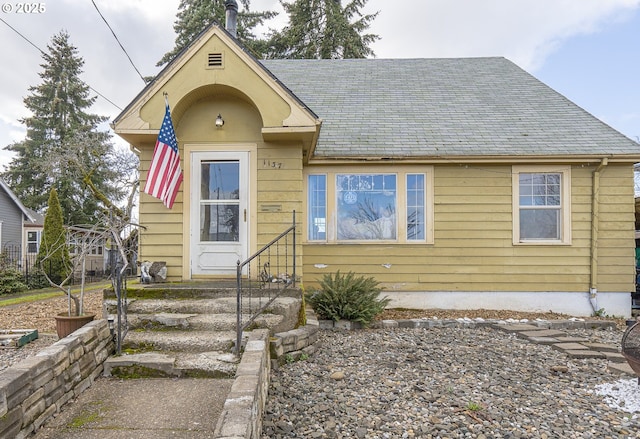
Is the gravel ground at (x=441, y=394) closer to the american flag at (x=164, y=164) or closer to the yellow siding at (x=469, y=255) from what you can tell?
the yellow siding at (x=469, y=255)

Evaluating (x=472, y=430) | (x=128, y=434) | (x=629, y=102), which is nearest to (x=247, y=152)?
(x=128, y=434)

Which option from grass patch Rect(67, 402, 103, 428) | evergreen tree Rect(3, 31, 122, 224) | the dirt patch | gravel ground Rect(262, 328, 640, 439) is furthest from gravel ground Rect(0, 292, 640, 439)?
evergreen tree Rect(3, 31, 122, 224)

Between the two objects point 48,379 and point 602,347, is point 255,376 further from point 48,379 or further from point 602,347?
point 602,347

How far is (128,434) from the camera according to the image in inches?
106

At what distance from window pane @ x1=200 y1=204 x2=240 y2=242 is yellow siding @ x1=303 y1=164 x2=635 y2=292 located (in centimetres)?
199

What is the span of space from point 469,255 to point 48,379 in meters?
6.91

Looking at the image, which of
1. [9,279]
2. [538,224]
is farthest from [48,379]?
[9,279]

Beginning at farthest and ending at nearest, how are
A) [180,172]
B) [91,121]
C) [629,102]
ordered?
[91,121] < [629,102] < [180,172]

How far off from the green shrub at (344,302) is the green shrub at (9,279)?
10.6 metres

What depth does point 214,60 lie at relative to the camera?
5629mm

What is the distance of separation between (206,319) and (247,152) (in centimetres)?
275

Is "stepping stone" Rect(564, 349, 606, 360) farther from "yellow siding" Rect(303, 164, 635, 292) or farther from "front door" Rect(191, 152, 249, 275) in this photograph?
"front door" Rect(191, 152, 249, 275)

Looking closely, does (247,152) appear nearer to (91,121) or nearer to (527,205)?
(527,205)

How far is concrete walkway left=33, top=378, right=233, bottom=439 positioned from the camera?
8.99 ft
